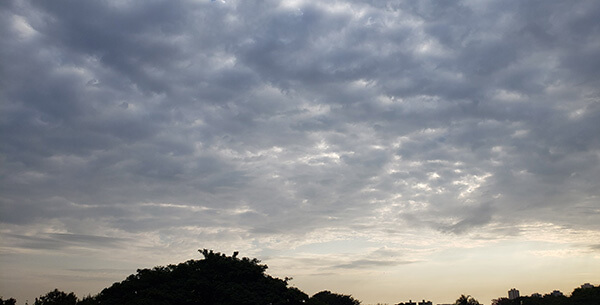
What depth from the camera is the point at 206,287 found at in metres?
51.9

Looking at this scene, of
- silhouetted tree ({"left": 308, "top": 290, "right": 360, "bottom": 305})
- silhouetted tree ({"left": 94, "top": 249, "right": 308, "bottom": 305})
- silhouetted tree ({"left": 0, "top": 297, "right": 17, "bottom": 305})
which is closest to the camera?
silhouetted tree ({"left": 94, "top": 249, "right": 308, "bottom": 305})

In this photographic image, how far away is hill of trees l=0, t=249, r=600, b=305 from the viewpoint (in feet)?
162

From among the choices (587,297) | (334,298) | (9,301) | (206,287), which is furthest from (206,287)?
(334,298)

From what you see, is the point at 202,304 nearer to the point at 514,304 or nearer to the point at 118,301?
the point at 118,301

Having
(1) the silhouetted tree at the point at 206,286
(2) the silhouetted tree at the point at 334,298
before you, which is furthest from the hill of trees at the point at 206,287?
(2) the silhouetted tree at the point at 334,298

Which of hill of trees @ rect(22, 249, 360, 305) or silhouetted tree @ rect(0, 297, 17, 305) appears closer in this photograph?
hill of trees @ rect(22, 249, 360, 305)

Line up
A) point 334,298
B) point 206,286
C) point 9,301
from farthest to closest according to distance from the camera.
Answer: point 334,298 → point 9,301 → point 206,286

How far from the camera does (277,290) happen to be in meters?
53.4

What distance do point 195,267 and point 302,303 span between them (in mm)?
14044

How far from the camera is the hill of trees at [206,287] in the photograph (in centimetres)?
4947

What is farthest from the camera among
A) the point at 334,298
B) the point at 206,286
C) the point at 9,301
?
the point at 334,298

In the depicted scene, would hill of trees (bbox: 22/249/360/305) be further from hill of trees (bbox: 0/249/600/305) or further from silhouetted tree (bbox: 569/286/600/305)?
silhouetted tree (bbox: 569/286/600/305)

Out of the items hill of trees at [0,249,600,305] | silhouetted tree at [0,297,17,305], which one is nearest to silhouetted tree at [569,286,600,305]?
hill of trees at [0,249,600,305]

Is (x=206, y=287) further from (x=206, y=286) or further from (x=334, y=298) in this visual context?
(x=334, y=298)
